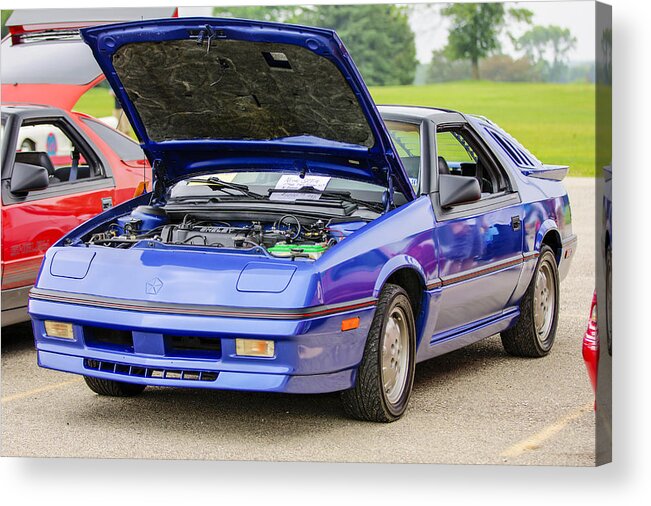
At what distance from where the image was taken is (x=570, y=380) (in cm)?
726

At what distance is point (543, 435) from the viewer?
627cm

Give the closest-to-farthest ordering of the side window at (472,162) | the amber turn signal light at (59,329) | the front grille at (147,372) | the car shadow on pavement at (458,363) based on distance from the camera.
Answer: the front grille at (147,372) < the amber turn signal light at (59,329) < the car shadow on pavement at (458,363) < the side window at (472,162)

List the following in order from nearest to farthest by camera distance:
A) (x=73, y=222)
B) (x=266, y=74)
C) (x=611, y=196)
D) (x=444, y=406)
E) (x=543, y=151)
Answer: (x=611, y=196) < (x=266, y=74) < (x=444, y=406) < (x=73, y=222) < (x=543, y=151)

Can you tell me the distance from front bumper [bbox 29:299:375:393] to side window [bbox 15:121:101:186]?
232cm

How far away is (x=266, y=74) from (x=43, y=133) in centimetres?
320

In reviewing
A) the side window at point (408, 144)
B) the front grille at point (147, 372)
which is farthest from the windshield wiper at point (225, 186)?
the front grille at point (147, 372)

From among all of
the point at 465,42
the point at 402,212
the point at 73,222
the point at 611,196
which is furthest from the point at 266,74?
the point at 465,42

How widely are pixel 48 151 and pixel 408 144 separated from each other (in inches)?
135

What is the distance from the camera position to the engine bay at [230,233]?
20.3ft

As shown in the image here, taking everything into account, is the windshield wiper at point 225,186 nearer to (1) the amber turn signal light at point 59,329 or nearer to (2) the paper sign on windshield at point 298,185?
(2) the paper sign on windshield at point 298,185

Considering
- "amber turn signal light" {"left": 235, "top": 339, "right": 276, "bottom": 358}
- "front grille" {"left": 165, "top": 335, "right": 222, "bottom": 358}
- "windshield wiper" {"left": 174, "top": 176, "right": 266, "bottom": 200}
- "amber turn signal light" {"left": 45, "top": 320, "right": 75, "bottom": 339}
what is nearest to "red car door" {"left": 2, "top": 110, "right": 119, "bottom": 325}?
"windshield wiper" {"left": 174, "top": 176, "right": 266, "bottom": 200}

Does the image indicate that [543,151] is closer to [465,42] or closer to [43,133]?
[465,42]

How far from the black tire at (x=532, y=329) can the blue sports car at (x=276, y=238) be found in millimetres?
164

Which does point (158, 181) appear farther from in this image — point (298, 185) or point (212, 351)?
point (212, 351)
